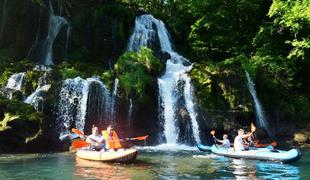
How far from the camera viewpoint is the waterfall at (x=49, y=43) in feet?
87.1

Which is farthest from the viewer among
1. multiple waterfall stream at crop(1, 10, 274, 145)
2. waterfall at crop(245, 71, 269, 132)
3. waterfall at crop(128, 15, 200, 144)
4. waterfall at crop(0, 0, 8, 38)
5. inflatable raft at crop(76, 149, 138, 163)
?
waterfall at crop(0, 0, 8, 38)

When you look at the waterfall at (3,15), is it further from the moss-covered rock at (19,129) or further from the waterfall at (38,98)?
the moss-covered rock at (19,129)

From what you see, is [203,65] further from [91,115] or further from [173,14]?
[173,14]

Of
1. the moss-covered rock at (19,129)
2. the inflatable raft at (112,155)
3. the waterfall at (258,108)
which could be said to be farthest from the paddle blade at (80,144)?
the waterfall at (258,108)

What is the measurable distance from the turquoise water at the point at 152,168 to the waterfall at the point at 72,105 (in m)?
3.23

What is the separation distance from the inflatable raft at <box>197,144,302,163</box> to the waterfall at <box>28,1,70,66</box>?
12181mm

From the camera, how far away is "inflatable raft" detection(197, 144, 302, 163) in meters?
15.5

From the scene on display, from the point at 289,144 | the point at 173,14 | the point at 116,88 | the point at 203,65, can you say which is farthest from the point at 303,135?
the point at 173,14

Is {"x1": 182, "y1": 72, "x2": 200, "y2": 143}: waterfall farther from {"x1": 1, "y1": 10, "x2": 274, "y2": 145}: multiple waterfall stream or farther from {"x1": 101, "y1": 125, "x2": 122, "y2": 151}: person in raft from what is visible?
{"x1": 101, "y1": 125, "x2": 122, "y2": 151}: person in raft

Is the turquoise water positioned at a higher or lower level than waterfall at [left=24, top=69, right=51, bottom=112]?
lower

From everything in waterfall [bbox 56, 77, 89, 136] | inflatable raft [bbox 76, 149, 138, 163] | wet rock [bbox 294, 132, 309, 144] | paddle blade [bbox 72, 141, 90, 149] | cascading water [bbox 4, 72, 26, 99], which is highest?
cascading water [bbox 4, 72, 26, 99]

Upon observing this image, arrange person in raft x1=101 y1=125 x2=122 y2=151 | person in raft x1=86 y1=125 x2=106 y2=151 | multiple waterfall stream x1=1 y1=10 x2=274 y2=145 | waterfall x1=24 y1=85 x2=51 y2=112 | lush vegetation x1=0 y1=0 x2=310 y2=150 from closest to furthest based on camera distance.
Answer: person in raft x1=101 y1=125 x2=122 y2=151 → person in raft x1=86 y1=125 x2=106 y2=151 → waterfall x1=24 y1=85 x2=51 y2=112 → multiple waterfall stream x1=1 y1=10 x2=274 y2=145 → lush vegetation x1=0 y1=0 x2=310 y2=150

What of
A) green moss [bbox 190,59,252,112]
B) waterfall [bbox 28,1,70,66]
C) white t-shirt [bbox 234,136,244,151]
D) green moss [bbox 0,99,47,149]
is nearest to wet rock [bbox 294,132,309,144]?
green moss [bbox 190,59,252,112]

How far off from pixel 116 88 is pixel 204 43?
996 centimetres
